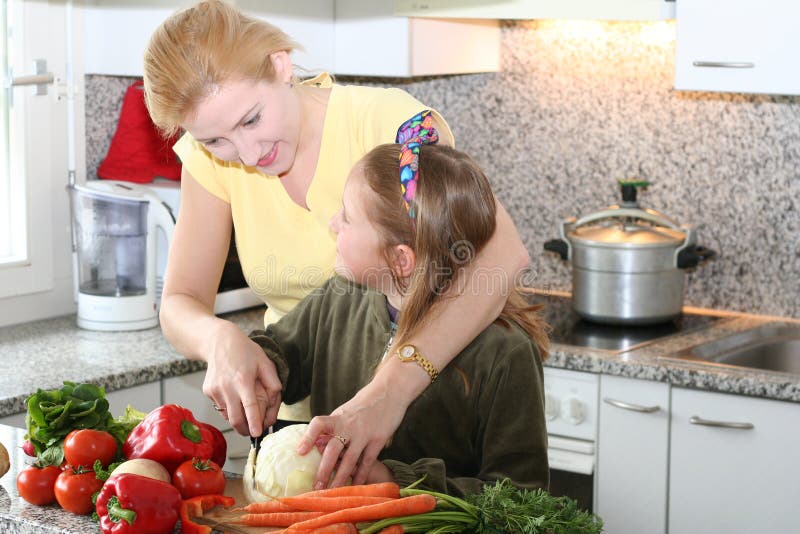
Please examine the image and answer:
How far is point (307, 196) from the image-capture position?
1668 millimetres

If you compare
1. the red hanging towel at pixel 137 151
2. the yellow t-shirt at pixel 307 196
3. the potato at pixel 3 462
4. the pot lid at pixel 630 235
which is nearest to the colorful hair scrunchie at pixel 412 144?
the yellow t-shirt at pixel 307 196

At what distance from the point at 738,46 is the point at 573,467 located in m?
0.99

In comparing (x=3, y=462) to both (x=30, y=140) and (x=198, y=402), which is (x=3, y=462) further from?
(x=30, y=140)

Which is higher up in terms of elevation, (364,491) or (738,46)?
(738,46)

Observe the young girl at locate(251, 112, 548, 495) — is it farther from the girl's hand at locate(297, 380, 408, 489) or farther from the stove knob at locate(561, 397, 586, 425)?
the stove knob at locate(561, 397, 586, 425)

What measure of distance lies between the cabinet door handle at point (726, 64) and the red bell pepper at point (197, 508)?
5.44ft

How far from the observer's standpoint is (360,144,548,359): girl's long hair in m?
1.36

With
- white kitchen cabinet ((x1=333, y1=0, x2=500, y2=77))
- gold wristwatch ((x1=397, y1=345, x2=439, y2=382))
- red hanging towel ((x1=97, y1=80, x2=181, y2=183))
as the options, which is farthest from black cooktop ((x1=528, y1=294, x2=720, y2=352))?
gold wristwatch ((x1=397, y1=345, x2=439, y2=382))

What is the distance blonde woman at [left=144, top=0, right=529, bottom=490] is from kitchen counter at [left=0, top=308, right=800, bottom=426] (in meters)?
0.51

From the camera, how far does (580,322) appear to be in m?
2.67

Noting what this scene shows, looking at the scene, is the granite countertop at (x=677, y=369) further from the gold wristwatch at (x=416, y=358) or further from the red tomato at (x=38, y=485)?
the red tomato at (x=38, y=485)

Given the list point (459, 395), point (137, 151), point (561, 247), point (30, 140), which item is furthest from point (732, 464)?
point (30, 140)

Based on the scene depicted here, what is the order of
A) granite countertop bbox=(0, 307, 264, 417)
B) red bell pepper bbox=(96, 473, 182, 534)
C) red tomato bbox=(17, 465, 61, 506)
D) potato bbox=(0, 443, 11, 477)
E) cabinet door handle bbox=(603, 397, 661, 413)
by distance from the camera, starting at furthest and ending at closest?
1. cabinet door handle bbox=(603, 397, 661, 413)
2. granite countertop bbox=(0, 307, 264, 417)
3. potato bbox=(0, 443, 11, 477)
4. red tomato bbox=(17, 465, 61, 506)
5. red bell pepper bbox=(96, 473, 182, 534)

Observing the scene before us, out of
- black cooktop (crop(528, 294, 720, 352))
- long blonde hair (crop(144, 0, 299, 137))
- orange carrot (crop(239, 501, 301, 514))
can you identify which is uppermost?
long blonde hair (crop(144, 0, 299, 137))
